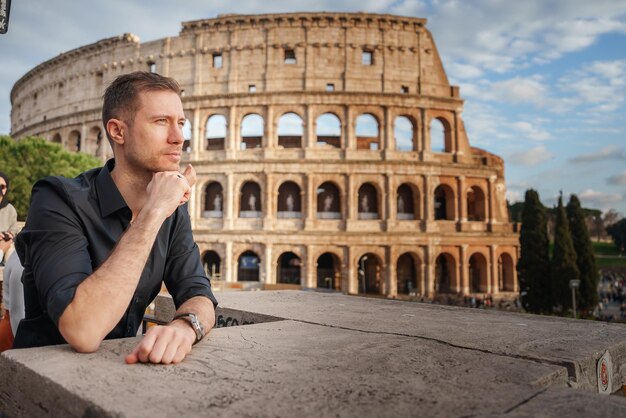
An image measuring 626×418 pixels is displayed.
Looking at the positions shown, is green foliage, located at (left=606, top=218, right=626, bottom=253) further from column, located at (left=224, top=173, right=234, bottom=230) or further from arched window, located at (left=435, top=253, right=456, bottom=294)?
column, located at (left=224, top=173, right=234, bottom=230)

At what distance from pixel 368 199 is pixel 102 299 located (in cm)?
2399

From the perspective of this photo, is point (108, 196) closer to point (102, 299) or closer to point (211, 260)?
point (102, 299)

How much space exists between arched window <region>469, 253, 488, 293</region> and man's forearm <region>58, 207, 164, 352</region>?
26.2 metres

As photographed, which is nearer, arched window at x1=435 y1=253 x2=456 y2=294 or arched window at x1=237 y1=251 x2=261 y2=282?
arched window at x1=237 y1=251 x2=261 y2=282

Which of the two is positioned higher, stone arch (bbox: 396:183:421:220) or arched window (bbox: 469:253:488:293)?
stone arch (bbox: 396:183:421:220)

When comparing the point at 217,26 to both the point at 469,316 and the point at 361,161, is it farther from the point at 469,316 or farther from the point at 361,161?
the point at 469,316

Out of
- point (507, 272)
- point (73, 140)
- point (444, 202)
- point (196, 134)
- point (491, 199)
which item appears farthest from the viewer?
point (73, 140)

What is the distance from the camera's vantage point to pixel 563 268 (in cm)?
Result: 2086

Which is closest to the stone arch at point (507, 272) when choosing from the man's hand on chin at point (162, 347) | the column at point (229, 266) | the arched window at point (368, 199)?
the arched window at point (368, 199)

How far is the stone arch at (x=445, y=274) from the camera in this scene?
969 inches

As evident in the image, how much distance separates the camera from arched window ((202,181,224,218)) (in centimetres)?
2494

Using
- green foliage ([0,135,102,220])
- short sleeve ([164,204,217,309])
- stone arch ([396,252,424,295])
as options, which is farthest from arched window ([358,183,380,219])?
short sleeve ([164,204,217,309])

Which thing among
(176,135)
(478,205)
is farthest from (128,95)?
(478,205)

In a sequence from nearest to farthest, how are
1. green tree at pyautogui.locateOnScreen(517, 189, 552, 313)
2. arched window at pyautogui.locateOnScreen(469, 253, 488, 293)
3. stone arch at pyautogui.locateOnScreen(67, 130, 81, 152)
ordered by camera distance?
green tree at pyautogui.locateOnScreen(517, 189, 552, 313)
arched window at pyautogui.locateOnScreen(469, 253, 488, 293)
stone arch at pyautogui.locateOnScreen(67, 130, 81, 152)
